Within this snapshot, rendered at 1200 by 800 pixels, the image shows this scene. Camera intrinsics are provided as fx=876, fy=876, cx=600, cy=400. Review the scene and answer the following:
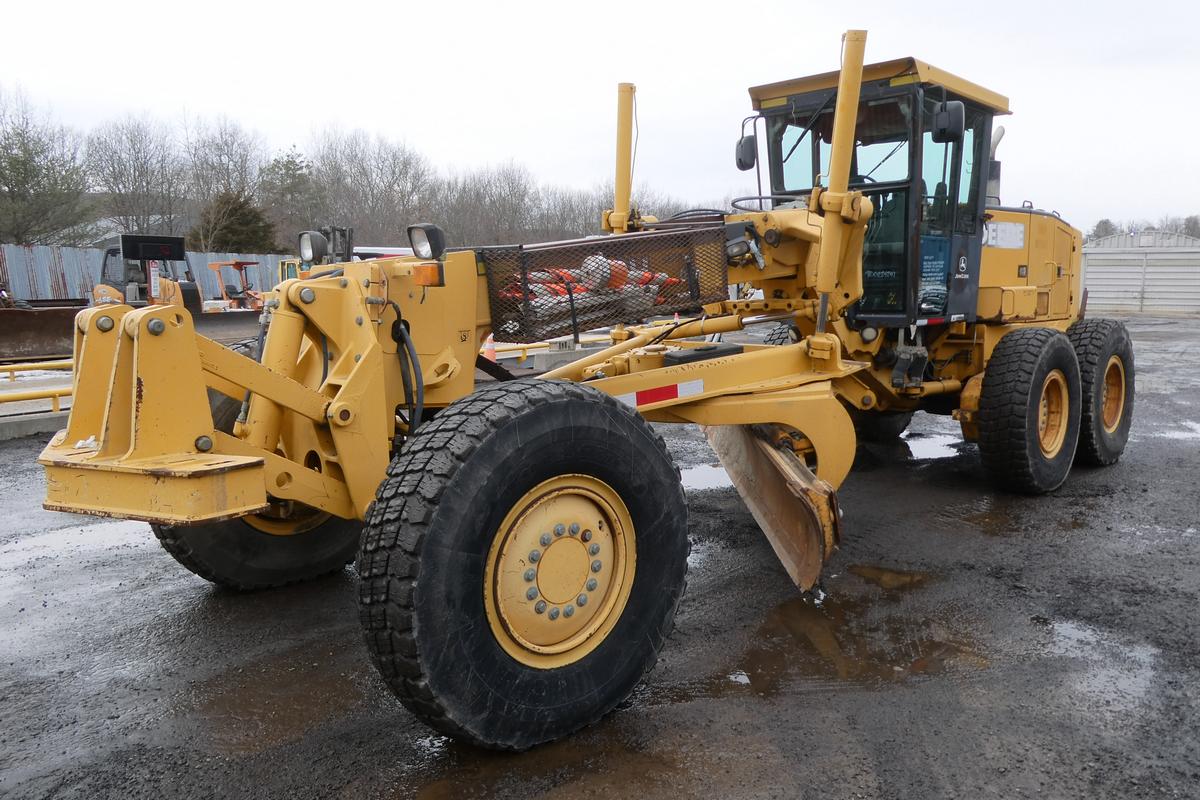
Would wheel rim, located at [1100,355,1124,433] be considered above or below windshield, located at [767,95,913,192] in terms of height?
below

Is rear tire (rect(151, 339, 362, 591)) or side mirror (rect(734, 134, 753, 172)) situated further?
side mirror (rect(734, 134, 753, 172))

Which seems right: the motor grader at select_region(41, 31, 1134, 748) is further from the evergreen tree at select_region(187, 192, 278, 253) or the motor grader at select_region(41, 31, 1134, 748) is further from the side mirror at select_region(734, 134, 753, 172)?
the evergreen tree at select_region(187, 192, 278, 253)

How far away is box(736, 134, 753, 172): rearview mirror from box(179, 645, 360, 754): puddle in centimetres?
426

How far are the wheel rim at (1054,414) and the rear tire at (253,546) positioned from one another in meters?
4.93

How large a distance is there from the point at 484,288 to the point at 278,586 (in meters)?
1.95

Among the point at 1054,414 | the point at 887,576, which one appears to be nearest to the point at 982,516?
the point at 1054,414

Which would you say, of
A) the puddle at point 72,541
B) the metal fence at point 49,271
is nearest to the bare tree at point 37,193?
the metal fence at point 49,271

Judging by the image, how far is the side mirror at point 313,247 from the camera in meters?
4.00

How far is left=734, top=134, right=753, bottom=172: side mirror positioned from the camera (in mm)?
6195

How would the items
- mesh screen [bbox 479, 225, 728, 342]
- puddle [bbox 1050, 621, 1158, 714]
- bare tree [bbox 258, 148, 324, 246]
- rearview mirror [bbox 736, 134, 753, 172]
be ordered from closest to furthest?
puddle [bbox 1050, 621, 1158, 714] < mesh screen [bbox 479, 225, 728, 342] < rearview mirror [bbox 736, 134, 753, 172] < bare tree [bbox 258, 148, 324, 246]

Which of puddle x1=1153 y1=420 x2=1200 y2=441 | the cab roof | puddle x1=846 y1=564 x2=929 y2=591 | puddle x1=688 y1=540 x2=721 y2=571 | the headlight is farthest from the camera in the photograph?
puddle x1=1153 y1=420 x2=1200 y2=441

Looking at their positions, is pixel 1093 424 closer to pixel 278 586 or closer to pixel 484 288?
pixel 484 288

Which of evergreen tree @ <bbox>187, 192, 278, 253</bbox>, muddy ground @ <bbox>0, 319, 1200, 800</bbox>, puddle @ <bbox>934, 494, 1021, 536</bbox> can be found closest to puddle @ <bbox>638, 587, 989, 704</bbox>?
muddy ground @ <bbox>0, 319, 1200, 800</bbox>

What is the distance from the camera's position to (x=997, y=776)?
2871mm
